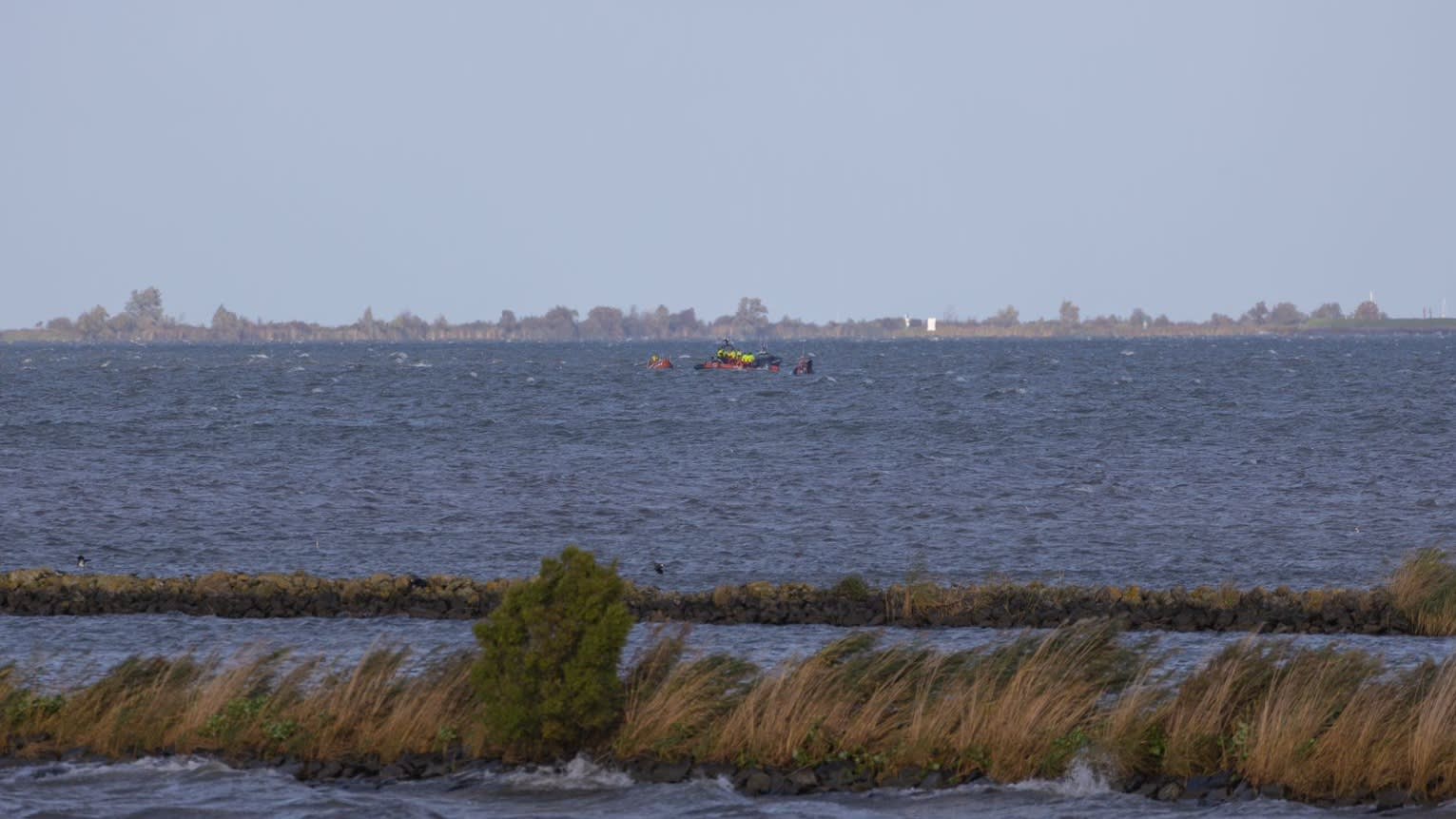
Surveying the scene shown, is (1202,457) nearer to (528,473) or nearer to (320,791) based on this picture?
(528,473)

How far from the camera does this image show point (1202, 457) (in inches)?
2542

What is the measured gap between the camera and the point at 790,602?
28703 millimetres

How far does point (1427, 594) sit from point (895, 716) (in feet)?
42.5

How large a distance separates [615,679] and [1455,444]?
192ft

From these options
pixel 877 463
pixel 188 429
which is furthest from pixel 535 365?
pixel 877 463

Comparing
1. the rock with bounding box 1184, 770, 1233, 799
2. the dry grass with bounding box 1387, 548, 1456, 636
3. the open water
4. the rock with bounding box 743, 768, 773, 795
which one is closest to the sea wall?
the dry grass with bounding box 1387, 548, 1456, 636

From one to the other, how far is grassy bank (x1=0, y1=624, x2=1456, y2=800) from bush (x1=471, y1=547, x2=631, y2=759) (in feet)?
1.33

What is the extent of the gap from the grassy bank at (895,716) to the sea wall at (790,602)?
27.8ft

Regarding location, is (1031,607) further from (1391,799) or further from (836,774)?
(1391,799)

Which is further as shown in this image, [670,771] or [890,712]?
[890,712]

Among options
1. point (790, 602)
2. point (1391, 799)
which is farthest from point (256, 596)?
point (1391, 799)

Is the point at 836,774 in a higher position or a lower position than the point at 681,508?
higher

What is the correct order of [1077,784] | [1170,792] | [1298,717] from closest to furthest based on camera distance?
[1170,792] < [1298,717] < [1077,784]

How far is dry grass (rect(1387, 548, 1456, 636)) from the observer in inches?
1048
